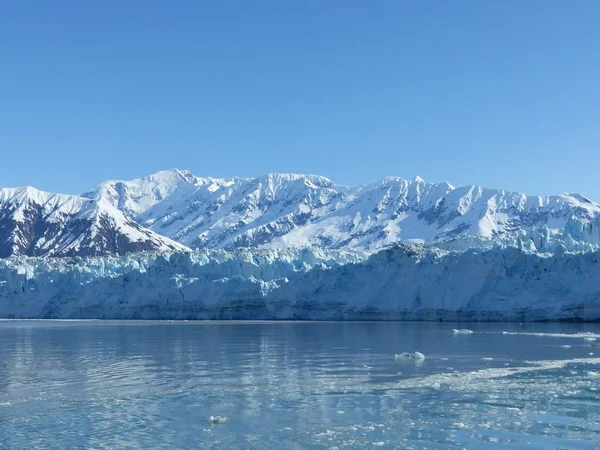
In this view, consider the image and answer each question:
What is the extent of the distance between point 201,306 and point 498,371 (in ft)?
138

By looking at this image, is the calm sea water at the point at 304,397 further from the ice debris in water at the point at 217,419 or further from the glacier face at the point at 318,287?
the glacier face at the point at 318,287

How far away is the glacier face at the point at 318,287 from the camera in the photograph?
46.5 metres

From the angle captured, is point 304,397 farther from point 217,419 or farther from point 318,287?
point 318,287

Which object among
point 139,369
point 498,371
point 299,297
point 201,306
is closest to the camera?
point 498,371

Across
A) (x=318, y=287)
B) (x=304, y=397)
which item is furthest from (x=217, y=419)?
(x=318, y=287)

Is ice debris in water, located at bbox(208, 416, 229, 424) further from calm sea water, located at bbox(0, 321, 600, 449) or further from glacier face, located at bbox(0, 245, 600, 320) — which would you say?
glacier face, located at bbox(0, 245, 600, 320)

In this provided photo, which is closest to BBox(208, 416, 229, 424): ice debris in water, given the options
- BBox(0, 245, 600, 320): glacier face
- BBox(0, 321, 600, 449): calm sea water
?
BBox(0, 321, 600, 449): calm sea water

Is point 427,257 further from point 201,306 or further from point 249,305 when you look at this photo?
point 201,306

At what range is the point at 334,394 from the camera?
1583cm

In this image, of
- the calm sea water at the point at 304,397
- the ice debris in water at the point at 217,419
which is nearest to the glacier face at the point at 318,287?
the calm sea water at the point at 304,397

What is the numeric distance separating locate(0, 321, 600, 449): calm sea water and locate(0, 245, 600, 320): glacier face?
20.9 metres

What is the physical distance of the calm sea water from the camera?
38.4ft

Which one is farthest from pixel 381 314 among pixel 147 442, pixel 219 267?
pixel 147 442

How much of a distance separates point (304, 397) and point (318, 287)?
39546mm
